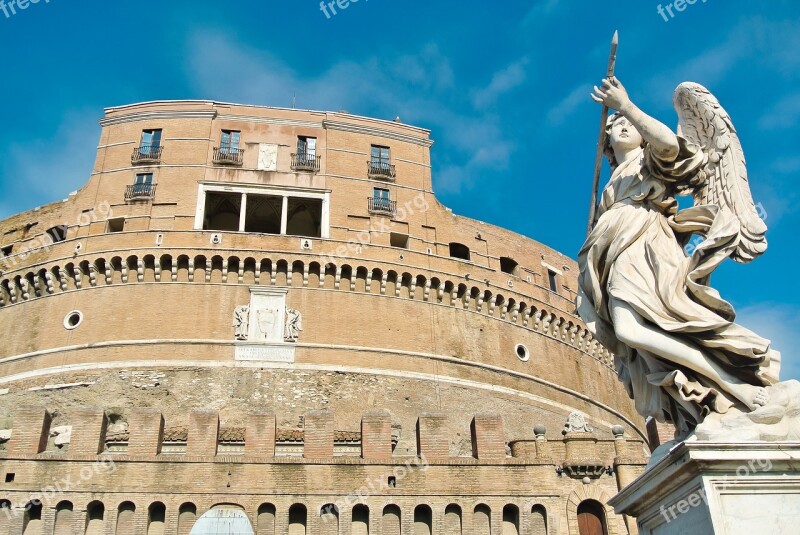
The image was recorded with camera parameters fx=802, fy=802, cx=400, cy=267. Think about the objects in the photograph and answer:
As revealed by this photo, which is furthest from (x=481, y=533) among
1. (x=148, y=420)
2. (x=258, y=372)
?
(x=258, y=372)

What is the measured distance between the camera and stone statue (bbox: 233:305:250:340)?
24.3 m

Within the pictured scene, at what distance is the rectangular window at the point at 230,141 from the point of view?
27.8 m

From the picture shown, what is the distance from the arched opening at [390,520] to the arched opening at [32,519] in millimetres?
6127

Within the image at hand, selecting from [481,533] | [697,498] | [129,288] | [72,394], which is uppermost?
[129,288]

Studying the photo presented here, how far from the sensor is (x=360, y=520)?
14969 millimetres

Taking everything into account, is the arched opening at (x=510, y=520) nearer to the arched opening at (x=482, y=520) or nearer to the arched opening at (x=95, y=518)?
the arched opening at (x=482, y=520)

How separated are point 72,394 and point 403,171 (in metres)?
13.3

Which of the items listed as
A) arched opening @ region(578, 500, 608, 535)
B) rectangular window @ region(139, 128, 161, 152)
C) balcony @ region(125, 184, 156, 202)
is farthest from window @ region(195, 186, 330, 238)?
arched opening @ region(578, 500, 608, 535)

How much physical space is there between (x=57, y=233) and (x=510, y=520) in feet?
63.2

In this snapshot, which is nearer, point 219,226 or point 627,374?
point 627,374

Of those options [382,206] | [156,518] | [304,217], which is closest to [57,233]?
[304,217]

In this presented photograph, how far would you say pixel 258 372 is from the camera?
2366cm

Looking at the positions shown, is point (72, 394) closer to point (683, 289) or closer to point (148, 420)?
point (148, 420)

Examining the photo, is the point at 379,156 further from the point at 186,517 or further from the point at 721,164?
the point at 721,164
